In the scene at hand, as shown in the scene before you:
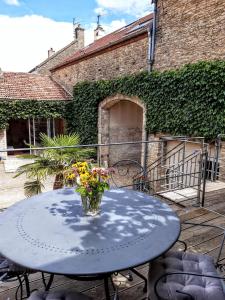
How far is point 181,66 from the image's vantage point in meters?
6.99

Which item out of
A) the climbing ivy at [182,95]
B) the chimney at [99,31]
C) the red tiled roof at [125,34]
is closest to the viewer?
the climbing ivy at [182,95]

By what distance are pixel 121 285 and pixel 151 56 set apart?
286 inches

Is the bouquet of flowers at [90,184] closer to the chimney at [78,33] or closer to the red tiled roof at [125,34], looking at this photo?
the red tiled roof at [125,34]

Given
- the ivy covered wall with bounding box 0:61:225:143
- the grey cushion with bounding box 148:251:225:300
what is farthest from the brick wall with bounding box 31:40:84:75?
the grey cushion with bounding box 148:251:225:300

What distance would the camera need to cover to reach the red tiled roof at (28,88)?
11547 millimetres

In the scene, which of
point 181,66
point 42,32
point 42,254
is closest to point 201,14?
point 181,66

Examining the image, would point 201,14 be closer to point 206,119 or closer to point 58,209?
point 206,119

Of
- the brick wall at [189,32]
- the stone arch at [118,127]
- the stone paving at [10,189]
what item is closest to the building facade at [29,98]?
the stone paving at [10,189]

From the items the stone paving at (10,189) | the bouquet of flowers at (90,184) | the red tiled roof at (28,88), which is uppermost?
the red tiled roof at (28,88)

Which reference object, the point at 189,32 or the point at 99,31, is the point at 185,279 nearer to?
the point at 189,32

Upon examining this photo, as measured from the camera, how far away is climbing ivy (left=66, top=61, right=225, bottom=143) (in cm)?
602

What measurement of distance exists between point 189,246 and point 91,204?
1433 millimetres

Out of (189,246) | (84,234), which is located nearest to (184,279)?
(84,234)

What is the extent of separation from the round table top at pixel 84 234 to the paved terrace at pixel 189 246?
0.71 meters
